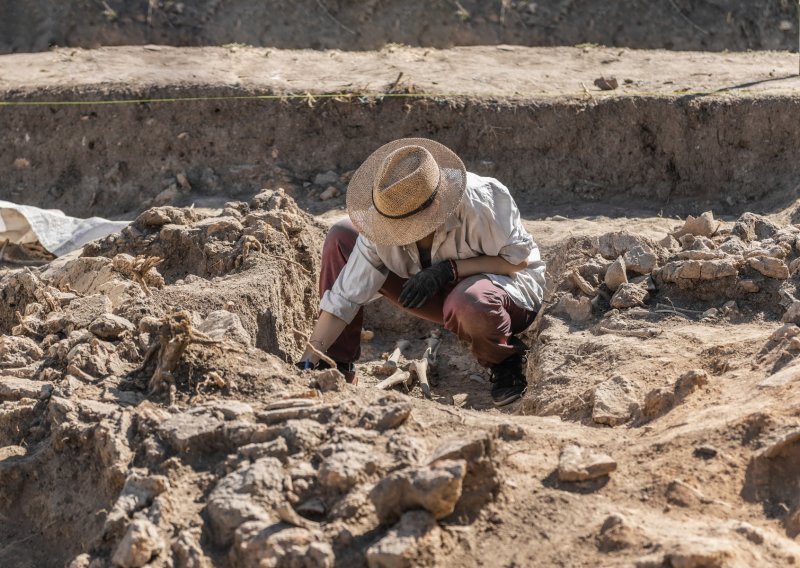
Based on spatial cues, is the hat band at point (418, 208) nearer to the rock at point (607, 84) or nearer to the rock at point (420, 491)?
the rock at point (420, 491)

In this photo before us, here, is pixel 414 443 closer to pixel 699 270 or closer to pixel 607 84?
pixel 699 270

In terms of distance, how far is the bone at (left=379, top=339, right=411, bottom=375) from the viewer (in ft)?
18.7

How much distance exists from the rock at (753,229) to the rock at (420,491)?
304 cm

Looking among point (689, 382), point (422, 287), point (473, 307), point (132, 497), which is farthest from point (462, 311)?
point (132, 497)

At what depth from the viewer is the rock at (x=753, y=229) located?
5.36 metres

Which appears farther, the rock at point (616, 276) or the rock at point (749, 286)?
the rock at point (616, 276)

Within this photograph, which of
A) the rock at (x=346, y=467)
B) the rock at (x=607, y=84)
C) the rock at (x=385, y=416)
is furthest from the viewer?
the rock at (x=607, y=84)

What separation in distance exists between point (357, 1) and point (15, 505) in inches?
340

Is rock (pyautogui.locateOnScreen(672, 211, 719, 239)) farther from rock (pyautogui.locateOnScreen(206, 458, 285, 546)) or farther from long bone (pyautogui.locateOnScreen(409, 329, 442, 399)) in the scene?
rock (pyautogui.locateOnScreen(206, 458, 285, 546))

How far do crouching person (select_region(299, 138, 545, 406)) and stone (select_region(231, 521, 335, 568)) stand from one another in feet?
5.84

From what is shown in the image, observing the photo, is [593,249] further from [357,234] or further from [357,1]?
Result: [357,1]

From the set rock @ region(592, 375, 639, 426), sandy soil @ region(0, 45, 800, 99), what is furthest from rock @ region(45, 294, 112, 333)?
sandy soil @ region(0, 45, 800, 99)

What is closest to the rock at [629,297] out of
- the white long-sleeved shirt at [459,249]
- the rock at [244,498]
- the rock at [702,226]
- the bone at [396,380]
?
the white long-sleeved shirt at [459,249]

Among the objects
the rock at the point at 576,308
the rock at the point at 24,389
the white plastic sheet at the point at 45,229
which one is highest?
the rock at the point at 24,389
